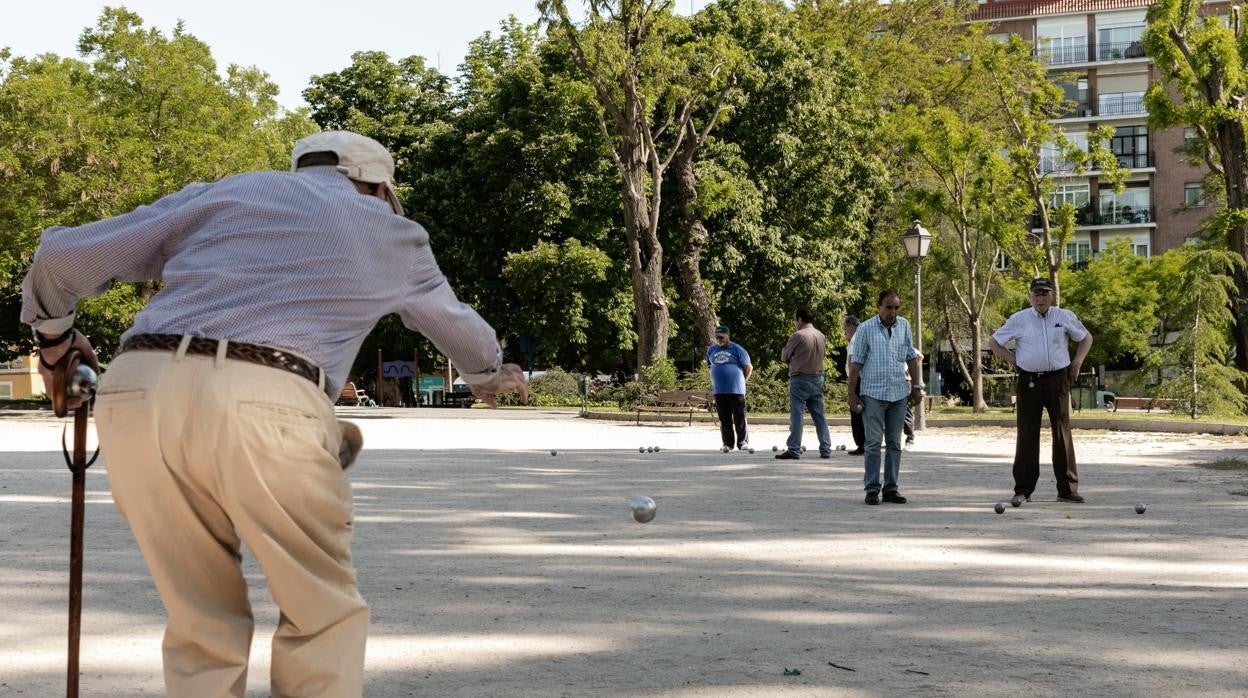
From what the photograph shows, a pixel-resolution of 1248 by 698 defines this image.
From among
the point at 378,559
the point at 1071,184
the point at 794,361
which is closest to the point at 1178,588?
the point at 378,559

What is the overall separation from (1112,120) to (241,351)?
79.0 metres

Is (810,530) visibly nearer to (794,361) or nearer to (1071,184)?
(794,361)

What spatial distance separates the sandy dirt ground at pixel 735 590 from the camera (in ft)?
18.4

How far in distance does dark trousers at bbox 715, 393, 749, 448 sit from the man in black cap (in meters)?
8.21

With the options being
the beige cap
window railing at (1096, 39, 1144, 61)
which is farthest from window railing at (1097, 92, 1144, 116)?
the beige cap

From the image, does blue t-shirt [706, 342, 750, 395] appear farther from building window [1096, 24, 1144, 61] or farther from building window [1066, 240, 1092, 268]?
building window [1096, 24, 1144, 61]

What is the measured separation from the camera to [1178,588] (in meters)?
7.91

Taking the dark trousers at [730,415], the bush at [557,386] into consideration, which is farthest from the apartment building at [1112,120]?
the dark trousers at [730,415]

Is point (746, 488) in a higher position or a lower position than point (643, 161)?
lower

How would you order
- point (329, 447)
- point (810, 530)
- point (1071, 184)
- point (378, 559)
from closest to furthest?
1. point (329, 447)
2. point (378, 559)
3. point (810, 530)
4. point (1071, 184)

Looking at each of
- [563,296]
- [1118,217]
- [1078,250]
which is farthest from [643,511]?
[1078,250]

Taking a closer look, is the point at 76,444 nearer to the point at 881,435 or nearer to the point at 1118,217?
the point at 881,435

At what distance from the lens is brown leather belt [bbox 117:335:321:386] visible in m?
3.41

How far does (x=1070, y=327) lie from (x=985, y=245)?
35.4 meters
